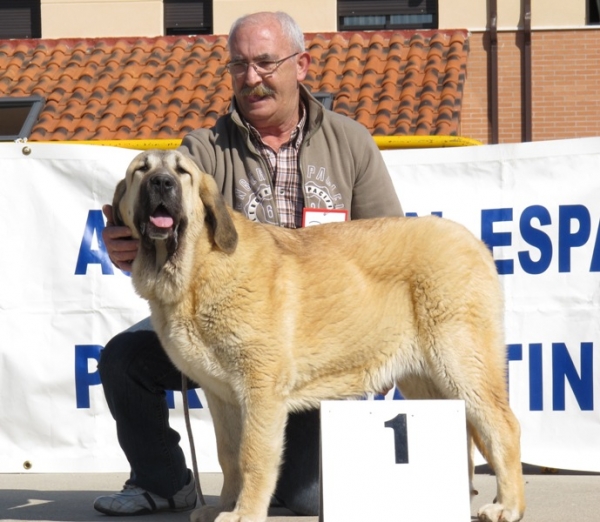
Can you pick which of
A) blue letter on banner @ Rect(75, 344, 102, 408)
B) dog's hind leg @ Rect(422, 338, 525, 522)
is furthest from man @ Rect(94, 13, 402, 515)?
blue letter on banner @ Rect(75, 344, 102, 408)

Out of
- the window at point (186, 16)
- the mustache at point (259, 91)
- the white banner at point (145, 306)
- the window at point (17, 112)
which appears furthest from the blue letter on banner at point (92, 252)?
the window at point (186, 16)

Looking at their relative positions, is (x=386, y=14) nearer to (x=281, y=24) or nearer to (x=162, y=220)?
(x=281, y=24)

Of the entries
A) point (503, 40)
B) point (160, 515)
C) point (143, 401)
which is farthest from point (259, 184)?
point (503, 40)

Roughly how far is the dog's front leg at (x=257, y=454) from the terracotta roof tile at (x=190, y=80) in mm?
9644

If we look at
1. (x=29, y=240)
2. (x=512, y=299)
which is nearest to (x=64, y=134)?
(x=29, y=240)

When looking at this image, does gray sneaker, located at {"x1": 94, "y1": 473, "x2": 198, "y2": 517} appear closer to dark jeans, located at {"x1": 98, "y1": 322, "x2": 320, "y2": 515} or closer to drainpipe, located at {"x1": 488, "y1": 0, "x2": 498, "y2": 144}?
dark jeans, located at {"x1": 98, "y1": 322, "x2": 320, "y2": 515}

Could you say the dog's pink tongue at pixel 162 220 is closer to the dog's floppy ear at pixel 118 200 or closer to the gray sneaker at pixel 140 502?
the dog's floppy ear at pixel 118 200

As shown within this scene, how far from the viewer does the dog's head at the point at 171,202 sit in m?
4.48

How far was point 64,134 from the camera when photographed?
14.4 metres

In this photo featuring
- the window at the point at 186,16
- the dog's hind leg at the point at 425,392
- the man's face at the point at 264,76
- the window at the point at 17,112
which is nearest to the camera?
the dog's hind leg at the point at 425,392

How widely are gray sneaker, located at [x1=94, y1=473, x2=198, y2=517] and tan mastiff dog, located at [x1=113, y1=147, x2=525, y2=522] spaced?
20.5 inches

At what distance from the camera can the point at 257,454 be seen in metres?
4.49

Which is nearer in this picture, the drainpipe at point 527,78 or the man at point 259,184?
the man at point 259,184

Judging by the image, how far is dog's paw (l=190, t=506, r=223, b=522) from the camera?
4910mm
